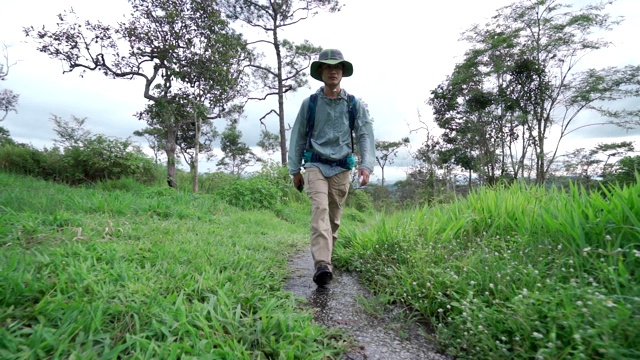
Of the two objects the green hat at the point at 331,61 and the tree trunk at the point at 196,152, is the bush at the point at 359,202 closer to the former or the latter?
the tree trunk at the point at 196,152

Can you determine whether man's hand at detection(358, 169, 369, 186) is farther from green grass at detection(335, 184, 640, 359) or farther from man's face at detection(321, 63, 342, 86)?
man's face at detection(321, 63, 342, 86)

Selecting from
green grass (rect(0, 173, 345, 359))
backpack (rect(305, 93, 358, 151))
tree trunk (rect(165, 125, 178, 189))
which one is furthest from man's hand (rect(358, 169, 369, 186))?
tree trunk (rect(165, 125, 178, 189))

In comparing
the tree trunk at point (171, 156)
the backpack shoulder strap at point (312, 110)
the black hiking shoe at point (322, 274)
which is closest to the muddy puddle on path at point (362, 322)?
the black hiking shoe at point (322, 274)

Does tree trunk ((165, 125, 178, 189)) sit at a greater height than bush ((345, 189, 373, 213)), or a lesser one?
greater

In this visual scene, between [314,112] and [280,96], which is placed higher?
[280,96]

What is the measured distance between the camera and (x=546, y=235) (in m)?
2.36

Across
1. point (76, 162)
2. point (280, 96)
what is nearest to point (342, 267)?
point (76, 162)

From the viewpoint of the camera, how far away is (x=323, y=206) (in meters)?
2.69

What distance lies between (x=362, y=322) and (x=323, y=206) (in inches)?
40.4

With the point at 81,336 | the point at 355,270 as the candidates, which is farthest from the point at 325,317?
the point at 81,336

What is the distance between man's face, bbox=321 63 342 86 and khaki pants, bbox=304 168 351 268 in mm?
864

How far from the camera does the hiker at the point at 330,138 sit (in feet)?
9.29

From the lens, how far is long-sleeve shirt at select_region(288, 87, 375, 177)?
2.87 meters

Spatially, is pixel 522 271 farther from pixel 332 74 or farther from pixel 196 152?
pixel 196 152
